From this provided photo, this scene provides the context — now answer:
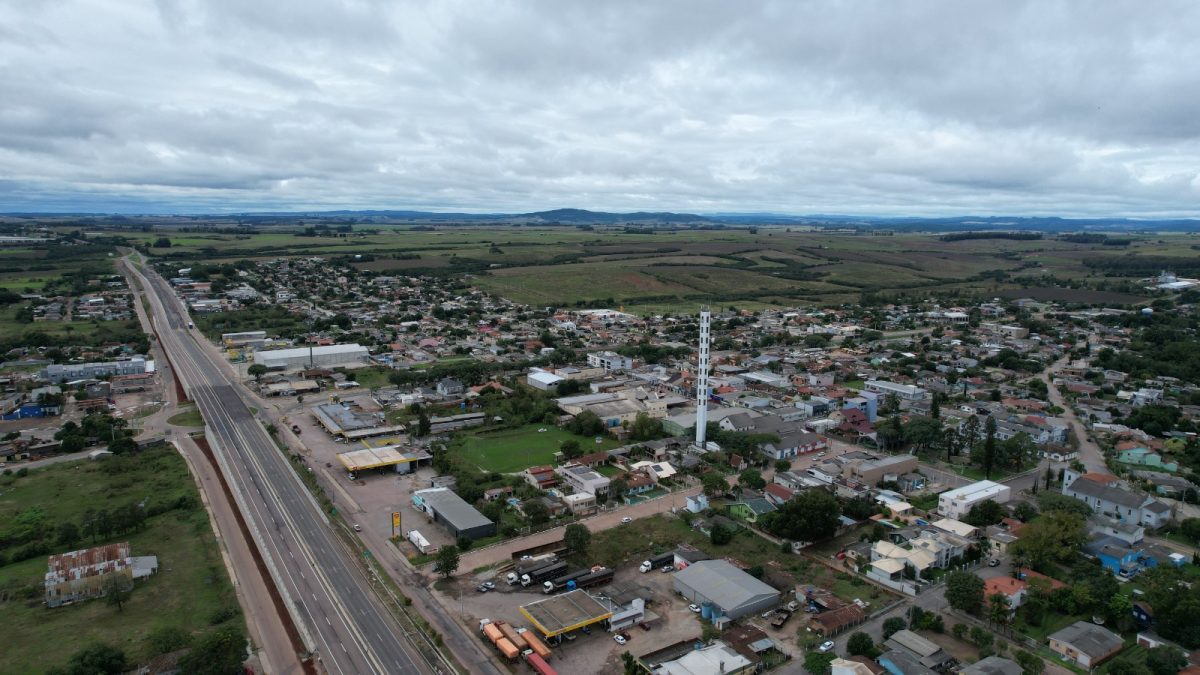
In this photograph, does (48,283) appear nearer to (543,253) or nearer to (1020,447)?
(543,253)

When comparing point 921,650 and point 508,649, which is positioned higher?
point 921,650

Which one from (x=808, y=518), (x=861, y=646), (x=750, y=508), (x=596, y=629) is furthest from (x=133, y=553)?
(x=861, y=646)

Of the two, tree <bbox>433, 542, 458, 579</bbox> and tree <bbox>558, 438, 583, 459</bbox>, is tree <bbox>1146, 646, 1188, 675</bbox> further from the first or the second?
tree <bbox>558, 438, 583, 459</bbox>

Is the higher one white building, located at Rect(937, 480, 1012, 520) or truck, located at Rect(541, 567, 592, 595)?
white building, located at Rect(937, 480, 1012, 520)

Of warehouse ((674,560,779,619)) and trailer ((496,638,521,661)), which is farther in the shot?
warehouse ((674,560,779,619))

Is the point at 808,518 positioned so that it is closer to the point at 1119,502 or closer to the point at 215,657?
the point at 1119,502

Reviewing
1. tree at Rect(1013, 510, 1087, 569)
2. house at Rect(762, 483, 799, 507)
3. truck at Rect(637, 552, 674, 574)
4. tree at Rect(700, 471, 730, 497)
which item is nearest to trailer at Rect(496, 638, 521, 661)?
truck at Rect(637, 552, 674, 574)

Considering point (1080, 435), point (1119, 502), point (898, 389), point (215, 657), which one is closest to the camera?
point (215, 657)

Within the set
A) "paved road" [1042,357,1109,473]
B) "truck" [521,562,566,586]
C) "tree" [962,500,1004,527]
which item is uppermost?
"tree" [962,500,1004,527]
